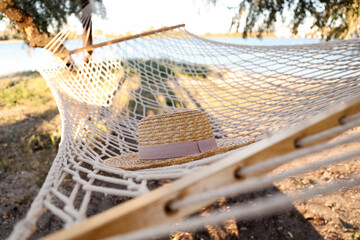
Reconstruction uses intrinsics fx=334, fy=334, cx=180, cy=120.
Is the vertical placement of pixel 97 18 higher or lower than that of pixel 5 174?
higher

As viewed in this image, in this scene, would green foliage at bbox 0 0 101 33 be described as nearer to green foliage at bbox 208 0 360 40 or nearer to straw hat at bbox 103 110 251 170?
green foliage at bbox 208 0 360 40

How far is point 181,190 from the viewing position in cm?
40

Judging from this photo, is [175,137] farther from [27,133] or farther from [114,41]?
[27,133]

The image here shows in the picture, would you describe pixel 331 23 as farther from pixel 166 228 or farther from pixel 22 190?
pixel 166 228

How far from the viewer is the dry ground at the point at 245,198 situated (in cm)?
184

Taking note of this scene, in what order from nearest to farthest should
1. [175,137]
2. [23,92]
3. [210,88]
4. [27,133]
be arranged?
[175,137] < [210,88] < [27,133] < [23,92]

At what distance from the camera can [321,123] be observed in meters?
0.47

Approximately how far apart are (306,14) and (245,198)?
1.92m

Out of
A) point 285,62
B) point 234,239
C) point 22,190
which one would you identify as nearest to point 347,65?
point 285,62

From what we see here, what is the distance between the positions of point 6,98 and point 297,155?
15.0ft

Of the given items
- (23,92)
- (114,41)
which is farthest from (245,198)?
(23,92)

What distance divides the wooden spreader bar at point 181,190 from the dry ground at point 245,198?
0.78 m

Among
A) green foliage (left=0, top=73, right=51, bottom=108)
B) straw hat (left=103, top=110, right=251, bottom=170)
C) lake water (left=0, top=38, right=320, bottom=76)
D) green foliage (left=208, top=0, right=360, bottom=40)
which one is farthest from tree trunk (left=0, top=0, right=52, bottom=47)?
straw hat (left=103, top=110, right=251, bottom=170)

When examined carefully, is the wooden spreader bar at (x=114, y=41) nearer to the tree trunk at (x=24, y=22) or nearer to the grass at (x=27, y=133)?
the tree trunk at (x=24, y=22)
